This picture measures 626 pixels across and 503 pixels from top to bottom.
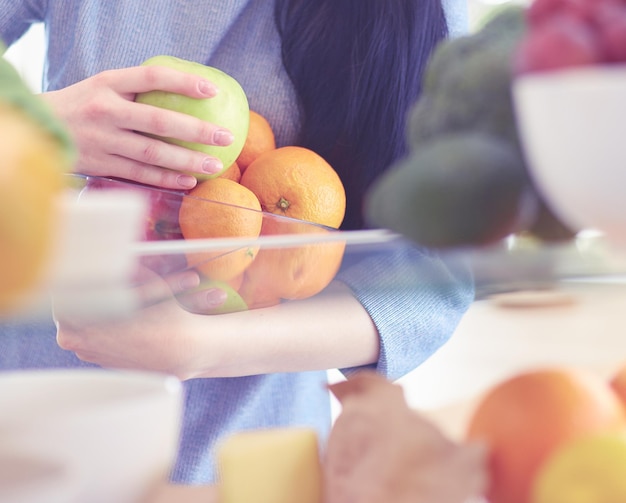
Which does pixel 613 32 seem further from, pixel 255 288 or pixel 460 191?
pixel 255 288

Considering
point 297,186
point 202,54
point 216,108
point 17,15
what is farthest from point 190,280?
point 17,15

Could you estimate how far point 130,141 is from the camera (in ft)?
2.33

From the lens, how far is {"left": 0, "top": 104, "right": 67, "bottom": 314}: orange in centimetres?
20

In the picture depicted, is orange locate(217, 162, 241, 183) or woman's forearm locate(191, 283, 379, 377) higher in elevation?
orange locate(217, 162, 241, 183)

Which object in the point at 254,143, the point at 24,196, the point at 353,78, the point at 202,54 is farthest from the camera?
the point at 202,54

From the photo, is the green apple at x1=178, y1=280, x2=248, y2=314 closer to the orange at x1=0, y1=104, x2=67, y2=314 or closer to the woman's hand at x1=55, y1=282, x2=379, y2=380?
the woman's hand at x1=55, y1=282, x2=379, y2=380

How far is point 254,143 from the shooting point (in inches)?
29.1

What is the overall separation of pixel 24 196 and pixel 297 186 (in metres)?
0.36

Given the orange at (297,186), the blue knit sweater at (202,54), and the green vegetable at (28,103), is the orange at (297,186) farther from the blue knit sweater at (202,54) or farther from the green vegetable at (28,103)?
the blue knit sweater at (202,54)

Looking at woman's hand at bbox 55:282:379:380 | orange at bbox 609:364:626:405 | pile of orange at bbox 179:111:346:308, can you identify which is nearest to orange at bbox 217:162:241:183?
pile of orange at bbox 179:111:346:308

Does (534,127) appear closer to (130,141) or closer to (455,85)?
(455,85)

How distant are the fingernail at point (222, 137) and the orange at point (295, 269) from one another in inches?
11.7

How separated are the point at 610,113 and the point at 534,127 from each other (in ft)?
0.08

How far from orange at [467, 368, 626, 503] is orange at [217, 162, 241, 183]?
407 millimetres
